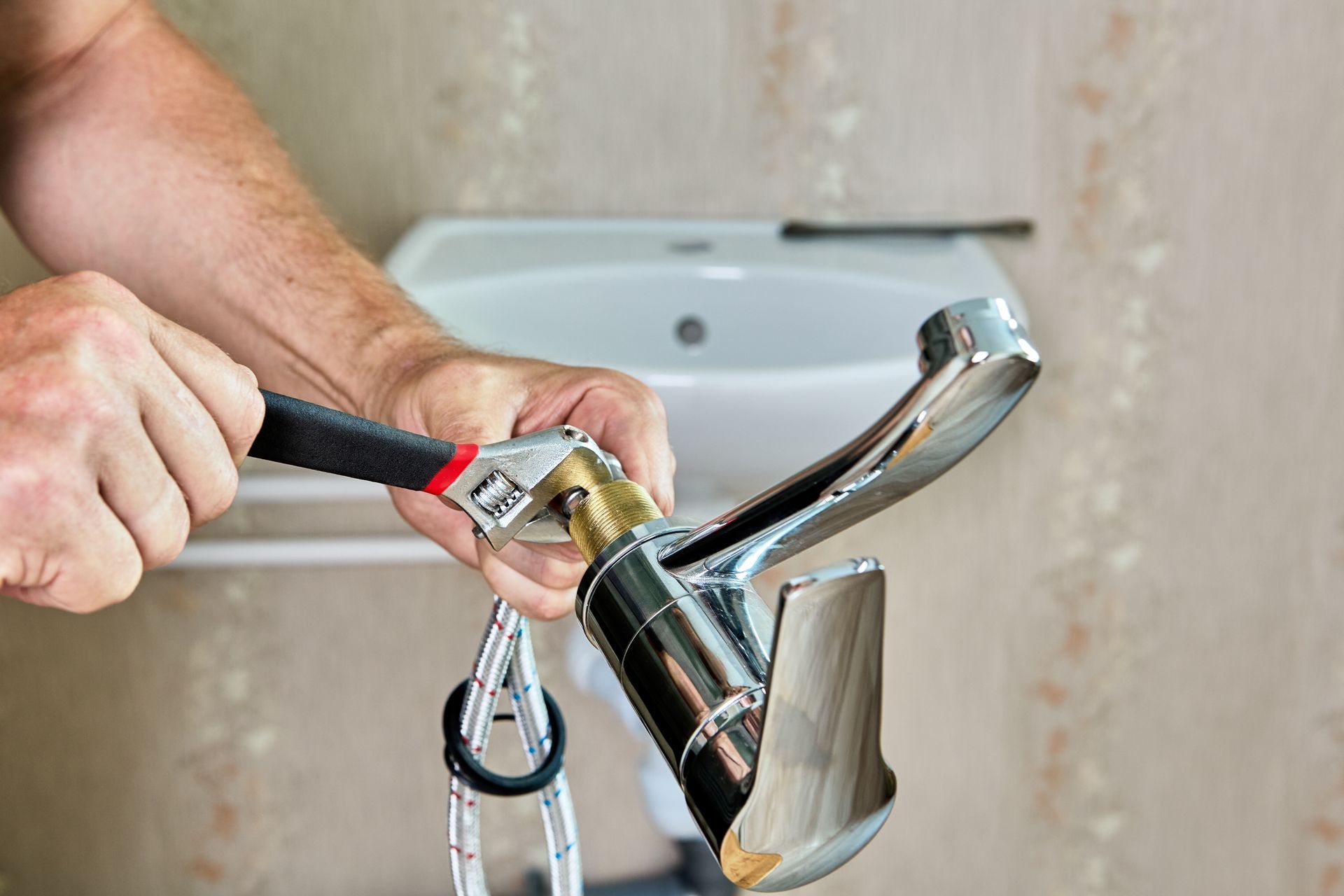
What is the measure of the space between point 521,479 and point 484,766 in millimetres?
117

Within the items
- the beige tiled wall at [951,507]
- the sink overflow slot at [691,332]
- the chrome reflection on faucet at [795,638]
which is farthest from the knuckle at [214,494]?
the beige tiled wall at [951,507]

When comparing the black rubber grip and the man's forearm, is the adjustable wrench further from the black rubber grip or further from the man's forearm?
the man's forearm

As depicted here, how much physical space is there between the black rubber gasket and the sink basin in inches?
18.2

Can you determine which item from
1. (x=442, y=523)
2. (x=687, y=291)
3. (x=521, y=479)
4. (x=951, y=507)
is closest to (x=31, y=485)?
(x=521, y=479)

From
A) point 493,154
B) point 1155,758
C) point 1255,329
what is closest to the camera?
point 493,154

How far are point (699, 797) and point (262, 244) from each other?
44cm

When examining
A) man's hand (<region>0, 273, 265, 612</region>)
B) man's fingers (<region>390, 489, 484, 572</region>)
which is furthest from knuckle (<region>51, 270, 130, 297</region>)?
man's fingers (<region>390, 489, 484, 572</region>)

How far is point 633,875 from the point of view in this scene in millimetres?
1304

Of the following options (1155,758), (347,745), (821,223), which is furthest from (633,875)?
(821,223)

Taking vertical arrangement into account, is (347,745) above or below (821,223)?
below

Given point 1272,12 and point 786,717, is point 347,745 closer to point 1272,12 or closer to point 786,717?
point 786,717

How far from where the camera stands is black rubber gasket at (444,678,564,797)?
1.26 feet

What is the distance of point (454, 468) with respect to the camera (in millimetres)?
339

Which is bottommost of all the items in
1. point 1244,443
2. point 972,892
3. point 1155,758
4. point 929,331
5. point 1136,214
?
point 972,892
